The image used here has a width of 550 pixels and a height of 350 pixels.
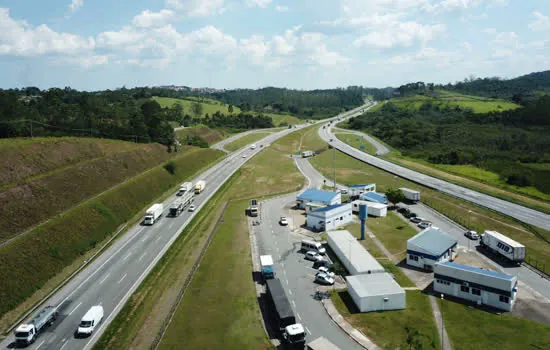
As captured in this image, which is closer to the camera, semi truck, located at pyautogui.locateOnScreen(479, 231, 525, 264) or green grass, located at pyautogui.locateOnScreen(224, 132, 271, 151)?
semi truck, located at pyautogui.locateOnScreen(479, 231, 525, 264)

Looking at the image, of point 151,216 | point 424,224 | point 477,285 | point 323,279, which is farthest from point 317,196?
point 477,285

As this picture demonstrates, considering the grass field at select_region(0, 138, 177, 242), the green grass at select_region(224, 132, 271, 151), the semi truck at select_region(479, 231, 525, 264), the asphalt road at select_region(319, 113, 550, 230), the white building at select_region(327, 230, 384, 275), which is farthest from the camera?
the green grass at select_region(224, 132, 271, 151)

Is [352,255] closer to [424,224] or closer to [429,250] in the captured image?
[429,250]

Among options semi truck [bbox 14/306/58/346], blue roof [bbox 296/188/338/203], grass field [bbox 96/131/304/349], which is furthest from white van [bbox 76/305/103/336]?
blue roof [bbox 296/188/338/203]

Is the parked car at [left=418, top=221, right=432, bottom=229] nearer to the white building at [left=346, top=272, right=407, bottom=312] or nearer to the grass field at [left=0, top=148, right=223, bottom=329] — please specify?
the white building at [left=346, top=272, right=407, bottom=312]

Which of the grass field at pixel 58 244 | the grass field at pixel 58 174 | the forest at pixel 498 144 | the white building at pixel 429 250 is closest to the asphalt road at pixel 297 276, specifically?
the white building at pixel 429 250

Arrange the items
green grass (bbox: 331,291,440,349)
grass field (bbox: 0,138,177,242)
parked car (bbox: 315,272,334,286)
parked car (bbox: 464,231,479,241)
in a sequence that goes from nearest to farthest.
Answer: green grass (bbox: 331,291,440,349), parked car (bbox: 315,272,334,286), grass field (bbox: 0,138,177,242), parked car (bbox: 464,231,479,241)

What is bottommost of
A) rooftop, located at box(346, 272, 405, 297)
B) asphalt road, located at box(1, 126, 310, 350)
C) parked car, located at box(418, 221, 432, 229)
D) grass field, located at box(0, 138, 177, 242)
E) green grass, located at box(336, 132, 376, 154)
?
asphalt road, located at box(1, 126, 310, 350)
